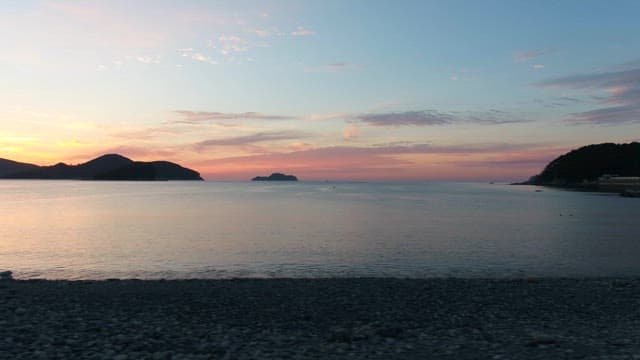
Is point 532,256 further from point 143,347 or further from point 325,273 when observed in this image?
point 143,347

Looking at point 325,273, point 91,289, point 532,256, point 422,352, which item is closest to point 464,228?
point 532,256

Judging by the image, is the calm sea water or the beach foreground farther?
the calm sea water

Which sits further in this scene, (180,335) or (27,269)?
(27,269)

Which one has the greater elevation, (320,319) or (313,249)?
(320,319)

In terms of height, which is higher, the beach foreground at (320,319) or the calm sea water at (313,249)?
the beach foreground at (320,319)

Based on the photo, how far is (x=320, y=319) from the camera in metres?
17.4

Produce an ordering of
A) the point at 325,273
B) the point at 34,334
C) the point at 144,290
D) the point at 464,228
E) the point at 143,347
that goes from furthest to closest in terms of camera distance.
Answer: the point at 464,228, the point at 325,273, the point at 144,290, the point at 34,334, the point at 143,347

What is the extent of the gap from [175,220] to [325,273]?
46433 millimetres

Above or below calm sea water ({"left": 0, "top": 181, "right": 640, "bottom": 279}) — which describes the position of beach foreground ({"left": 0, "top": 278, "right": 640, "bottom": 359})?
above

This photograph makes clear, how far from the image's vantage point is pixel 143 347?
516 inches

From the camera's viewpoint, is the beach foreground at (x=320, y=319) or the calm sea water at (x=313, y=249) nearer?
the beach foreground at (x=320, y=319)

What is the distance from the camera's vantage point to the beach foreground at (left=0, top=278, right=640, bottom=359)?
1316cm

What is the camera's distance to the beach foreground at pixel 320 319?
13.2 meters

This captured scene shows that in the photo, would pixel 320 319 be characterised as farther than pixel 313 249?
No
